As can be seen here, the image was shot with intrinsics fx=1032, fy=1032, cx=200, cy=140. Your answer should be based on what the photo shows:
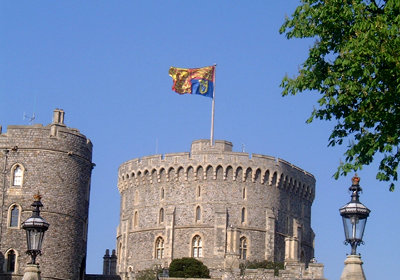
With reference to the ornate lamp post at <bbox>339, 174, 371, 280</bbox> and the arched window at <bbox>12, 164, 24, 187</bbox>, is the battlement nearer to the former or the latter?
the arched window at <bbox>12, 164, 24, 187</bbox>

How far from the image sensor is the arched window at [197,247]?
80.8m

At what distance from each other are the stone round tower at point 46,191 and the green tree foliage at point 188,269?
11.6 meters

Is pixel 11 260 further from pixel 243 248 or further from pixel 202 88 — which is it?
pixel 202 88

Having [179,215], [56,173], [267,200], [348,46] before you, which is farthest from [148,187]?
[348,46]

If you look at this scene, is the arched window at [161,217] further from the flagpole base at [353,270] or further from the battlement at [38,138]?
the flagpole base at [353,270]

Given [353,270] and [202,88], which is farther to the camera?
[202,88]

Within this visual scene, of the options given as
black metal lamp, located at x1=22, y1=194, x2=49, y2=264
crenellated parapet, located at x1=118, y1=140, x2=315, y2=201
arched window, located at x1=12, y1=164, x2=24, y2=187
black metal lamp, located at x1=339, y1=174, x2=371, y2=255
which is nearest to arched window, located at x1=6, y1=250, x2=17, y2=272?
arched window, located at x1=12, y1=164, x2=24, y2=187

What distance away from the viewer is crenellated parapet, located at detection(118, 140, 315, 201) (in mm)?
82500

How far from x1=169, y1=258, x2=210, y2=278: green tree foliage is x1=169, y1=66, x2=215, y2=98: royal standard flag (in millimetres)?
14855

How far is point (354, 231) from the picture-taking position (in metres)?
20.3

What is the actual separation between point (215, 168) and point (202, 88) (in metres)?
6.80

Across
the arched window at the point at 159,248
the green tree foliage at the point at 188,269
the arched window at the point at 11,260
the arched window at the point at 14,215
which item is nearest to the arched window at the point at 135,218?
the arched window at the point at 159,248

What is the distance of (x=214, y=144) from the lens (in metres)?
84.7

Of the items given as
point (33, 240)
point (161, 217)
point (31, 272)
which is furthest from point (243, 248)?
point (31, 272)
